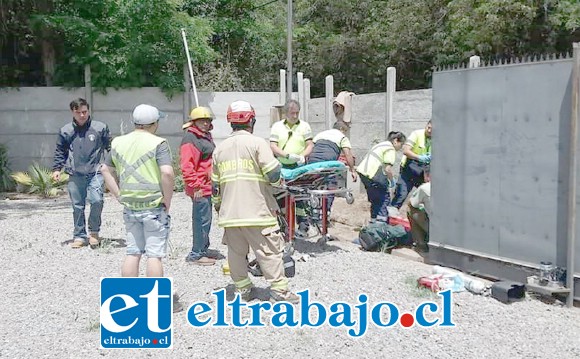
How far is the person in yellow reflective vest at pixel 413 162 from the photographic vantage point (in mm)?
9305

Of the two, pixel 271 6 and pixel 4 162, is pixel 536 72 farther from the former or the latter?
pixel 271 6

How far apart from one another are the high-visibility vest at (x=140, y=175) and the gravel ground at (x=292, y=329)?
3.34ft

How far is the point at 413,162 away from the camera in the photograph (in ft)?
31.3

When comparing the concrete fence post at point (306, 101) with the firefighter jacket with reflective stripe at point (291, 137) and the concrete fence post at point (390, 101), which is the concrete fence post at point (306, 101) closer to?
the concrete fence post at point (390, 101)

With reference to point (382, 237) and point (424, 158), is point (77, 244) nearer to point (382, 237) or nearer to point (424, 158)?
point (382, 237)

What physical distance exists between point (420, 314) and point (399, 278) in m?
1.23

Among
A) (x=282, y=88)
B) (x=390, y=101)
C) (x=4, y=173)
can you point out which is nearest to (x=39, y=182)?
(x=4, y=173)

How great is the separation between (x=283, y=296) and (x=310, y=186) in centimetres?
207

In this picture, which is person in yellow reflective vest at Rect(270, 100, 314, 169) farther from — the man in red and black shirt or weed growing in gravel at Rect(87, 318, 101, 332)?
weed growing in gravel at Rect(87, 318, 101, 332)

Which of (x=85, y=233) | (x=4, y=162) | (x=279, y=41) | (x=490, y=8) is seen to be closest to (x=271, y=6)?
(x=279, y=41)

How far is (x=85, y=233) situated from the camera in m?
8.93

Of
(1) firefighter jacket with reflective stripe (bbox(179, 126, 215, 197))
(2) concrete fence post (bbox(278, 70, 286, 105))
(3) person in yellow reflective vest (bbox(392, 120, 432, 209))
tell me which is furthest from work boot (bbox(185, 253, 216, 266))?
(2) concrete fence post (bbox(278, 70, 286, 105))

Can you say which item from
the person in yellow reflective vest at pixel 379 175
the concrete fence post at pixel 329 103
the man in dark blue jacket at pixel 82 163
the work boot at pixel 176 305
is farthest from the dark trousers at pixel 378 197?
the concrete fence post at pixel 329 103

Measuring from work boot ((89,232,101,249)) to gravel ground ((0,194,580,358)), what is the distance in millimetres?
113
